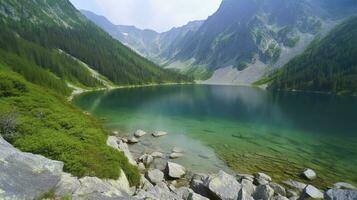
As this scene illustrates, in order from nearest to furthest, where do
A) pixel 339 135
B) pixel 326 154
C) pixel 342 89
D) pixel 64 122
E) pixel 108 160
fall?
pixel 108 160
pixel 64 122
pixel 326 154
pixel 339 135
pixel 342 89

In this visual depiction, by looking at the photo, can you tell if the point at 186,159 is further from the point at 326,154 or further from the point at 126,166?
the point at 326,154

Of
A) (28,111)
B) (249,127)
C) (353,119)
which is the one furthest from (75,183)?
(353,119)

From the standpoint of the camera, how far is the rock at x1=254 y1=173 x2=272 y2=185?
32562mm

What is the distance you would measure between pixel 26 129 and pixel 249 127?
170 ft

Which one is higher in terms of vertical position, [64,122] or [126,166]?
[64,122]

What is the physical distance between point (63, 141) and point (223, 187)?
15400mm

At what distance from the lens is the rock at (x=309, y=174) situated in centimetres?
3492

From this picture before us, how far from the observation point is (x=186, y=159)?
42594 mm

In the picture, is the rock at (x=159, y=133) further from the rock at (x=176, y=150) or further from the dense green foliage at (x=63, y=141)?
the dense green foliage at (x=63, y=141)

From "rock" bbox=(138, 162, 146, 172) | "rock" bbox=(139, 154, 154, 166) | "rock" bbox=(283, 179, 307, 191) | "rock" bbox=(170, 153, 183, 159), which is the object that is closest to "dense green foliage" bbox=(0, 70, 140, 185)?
"rock" bbox=(138, 162, 146, 172)

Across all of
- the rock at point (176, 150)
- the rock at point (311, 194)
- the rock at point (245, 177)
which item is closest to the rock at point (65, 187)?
the rock at point (311, 194)

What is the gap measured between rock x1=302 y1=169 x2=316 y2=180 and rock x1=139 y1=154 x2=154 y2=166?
69.2 ft

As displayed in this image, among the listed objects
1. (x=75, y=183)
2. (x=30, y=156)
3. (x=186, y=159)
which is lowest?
(x=186, y=159)

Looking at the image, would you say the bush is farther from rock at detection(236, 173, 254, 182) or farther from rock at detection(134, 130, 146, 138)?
rock at detection(134, 130, 146, 138)
